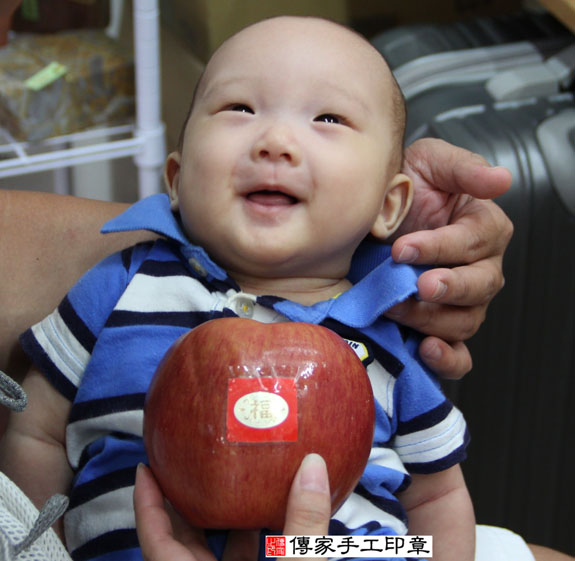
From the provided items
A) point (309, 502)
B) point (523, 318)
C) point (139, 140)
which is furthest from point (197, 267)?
point (139, 140)

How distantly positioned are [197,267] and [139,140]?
2.80 ft

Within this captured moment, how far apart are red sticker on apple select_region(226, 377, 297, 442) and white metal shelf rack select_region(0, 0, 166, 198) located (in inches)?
43.5

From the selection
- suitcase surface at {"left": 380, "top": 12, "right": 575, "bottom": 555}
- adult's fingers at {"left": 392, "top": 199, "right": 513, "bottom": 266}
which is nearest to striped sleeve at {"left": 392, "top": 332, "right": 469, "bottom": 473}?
adult's fingers at {"left": 392, "top": 199, "right": 513, "bottom": 266}

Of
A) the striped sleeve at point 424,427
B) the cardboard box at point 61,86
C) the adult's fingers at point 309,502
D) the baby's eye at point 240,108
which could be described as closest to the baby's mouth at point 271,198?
the baby's eye at point 240,108

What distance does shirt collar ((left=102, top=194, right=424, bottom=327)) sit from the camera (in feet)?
2.98

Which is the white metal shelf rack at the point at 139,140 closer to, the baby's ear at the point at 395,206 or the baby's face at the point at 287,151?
the baby's face at the point at 287,151

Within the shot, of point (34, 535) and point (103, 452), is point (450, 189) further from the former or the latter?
point (34, 535)

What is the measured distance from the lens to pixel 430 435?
3.04 ft

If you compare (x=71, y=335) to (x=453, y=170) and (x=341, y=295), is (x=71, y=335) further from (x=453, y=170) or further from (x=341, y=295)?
(x=453, y=170)

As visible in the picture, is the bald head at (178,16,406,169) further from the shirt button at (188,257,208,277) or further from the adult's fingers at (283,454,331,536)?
the adult's fingers at (283,454,331,536)

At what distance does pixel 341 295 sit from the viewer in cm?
95

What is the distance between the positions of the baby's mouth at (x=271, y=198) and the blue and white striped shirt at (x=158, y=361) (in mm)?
93

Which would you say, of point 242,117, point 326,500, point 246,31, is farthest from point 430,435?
point 246,31

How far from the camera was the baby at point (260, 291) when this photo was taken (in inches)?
34.9
